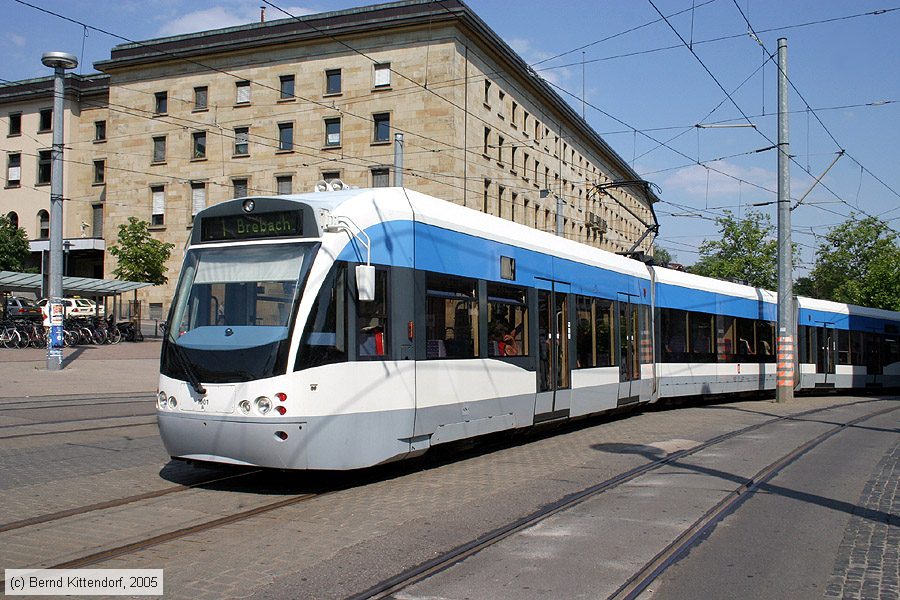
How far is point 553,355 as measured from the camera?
13039 millimetres

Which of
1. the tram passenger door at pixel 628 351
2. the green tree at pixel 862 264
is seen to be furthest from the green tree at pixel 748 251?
the tram passenger door at pixel 628 351

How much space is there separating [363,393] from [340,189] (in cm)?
274

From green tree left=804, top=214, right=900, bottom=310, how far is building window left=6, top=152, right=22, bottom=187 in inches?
2217

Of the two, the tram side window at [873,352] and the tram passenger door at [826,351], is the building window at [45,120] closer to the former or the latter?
the tram passenger door at [826,351]

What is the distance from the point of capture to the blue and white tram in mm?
8141

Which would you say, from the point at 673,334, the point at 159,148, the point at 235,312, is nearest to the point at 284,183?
the point at 159,148

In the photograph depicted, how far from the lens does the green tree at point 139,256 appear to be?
41750 millimetres

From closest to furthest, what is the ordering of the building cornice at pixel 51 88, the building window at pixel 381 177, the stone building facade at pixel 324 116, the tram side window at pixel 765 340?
the tram side window at pixel 765 340 → the stone building facade at pixel 324 116 → the building window at pixel 381 177 → the building cornice at pixel 51 88

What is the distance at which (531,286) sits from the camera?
12.5 m

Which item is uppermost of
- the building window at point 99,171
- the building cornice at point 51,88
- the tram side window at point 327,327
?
the building cornice at point 51,88

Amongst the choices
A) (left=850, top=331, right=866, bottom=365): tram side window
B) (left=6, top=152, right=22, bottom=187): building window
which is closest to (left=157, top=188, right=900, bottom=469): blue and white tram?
(left=850, top=331, right=866, bottom=365): tram side window

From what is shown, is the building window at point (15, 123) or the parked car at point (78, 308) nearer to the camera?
the parked car at point (78, 308)

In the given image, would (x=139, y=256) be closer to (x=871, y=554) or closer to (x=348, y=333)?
(x=348, y=333)

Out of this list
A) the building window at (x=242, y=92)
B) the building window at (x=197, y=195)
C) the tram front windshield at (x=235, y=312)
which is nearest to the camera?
the tram front windshield at (x=235, y=312)
